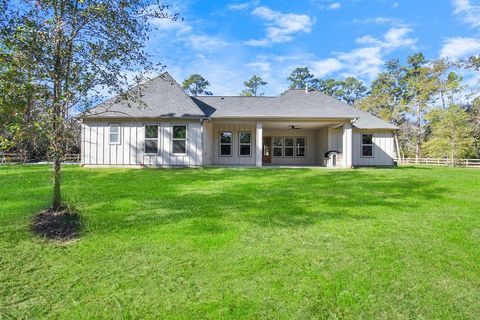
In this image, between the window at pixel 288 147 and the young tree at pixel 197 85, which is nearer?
the window at pixel 288 147

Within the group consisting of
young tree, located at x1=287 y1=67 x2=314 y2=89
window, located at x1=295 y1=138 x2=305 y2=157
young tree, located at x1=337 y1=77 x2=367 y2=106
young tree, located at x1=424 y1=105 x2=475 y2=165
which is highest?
young tree, located at x1=287 y1=67 x2=314 y2=89

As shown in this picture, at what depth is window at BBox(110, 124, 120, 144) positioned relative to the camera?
566 inches

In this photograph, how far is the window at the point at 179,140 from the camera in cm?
1431

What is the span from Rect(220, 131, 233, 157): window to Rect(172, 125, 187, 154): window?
11.2 feet

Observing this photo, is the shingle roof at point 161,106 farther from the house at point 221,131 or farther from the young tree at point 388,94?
the young tree at point 388,94

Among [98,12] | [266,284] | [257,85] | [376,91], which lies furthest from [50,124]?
[257,85]

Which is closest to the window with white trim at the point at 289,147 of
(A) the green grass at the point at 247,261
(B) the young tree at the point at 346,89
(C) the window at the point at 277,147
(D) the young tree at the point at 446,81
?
(C) the window at the point at 277,147

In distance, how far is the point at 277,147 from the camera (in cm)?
1934

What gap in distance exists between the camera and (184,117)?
14.0m

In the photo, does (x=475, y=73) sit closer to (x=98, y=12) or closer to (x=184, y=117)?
(x=184, y=117)

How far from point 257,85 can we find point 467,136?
3430 centimetres

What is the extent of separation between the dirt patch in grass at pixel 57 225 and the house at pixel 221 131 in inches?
310

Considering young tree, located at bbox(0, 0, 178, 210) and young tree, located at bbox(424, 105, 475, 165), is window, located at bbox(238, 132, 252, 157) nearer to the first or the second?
young tree, located at bbox(0, 0, 178, 210)

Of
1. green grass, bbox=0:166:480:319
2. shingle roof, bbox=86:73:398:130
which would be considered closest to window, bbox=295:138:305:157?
shingle roof, bbox=86:73:398:130
